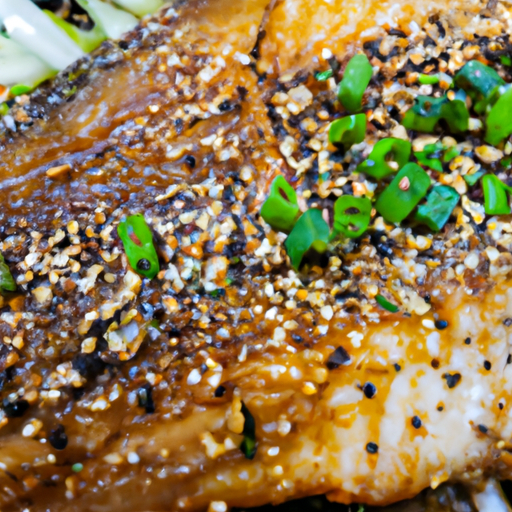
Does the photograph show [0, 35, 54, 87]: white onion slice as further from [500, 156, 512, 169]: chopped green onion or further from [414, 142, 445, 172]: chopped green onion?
[500, 156, 512, 169]: chopped green onion

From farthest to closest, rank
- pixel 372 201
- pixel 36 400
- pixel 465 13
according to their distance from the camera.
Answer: pixel 465 13
pixel 372 201
pixel 36 400

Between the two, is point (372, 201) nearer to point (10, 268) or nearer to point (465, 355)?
point (465, 355)

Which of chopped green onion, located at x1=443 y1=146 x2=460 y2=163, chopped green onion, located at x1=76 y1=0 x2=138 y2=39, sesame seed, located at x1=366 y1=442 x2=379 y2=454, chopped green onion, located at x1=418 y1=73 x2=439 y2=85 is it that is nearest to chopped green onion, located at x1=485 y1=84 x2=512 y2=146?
chopped green onion, located at x1=443 y1=146 x2=460 y2=163

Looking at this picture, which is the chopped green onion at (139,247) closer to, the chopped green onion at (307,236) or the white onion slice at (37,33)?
the chopped green onion at (307,236)

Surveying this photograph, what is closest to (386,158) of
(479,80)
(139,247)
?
(479,80)

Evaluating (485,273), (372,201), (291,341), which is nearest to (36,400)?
(291,341)

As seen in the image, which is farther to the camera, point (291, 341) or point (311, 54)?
point (311, 54)

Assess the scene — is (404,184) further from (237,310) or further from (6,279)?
(6,279)
